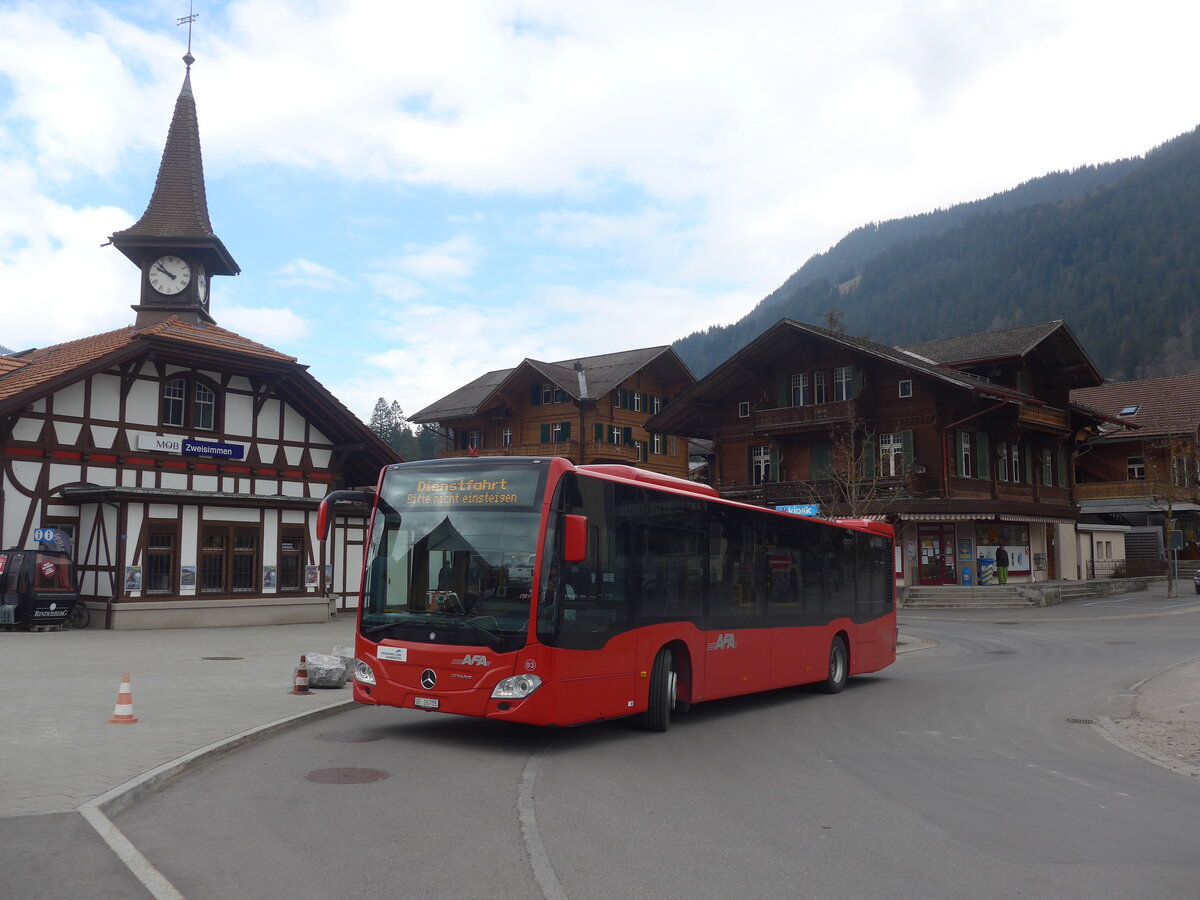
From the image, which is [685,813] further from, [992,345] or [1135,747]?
[992,345]

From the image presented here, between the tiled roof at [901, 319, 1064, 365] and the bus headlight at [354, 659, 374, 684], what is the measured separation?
42.2m

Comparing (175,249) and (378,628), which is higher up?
(175,249)

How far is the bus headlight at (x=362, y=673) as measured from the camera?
35.4 ft

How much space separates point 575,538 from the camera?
9891 millimetres

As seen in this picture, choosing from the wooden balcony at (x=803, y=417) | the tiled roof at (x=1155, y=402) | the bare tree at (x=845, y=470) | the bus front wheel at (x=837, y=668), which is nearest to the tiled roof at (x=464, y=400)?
the wooden balcony at (x=803, y=417)

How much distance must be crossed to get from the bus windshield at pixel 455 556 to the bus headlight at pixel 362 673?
1.09 feet

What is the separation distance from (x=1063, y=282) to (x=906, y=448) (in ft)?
339

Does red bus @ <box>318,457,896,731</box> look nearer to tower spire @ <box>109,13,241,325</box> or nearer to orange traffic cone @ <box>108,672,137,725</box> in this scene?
orange traffic cone @ <box>108,672,137,725</box>

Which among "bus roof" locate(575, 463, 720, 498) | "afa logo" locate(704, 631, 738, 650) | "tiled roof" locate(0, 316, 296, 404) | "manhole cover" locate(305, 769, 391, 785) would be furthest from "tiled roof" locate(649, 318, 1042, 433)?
"manhole cover" locate(305, 769, 391, 785)

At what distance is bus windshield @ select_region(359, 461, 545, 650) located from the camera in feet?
33.3

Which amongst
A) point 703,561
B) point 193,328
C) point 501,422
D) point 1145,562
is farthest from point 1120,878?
point 501,422

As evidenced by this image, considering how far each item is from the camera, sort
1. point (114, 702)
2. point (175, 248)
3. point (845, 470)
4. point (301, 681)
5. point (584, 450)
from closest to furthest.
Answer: point (114, 702) → point (301, 681) → point (175, 248) → point (845, 470) → point (584, 450)

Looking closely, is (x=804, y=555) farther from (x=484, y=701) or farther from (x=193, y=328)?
(x=193, y=328)

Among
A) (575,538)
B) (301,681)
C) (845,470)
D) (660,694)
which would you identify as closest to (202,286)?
(301,681)
